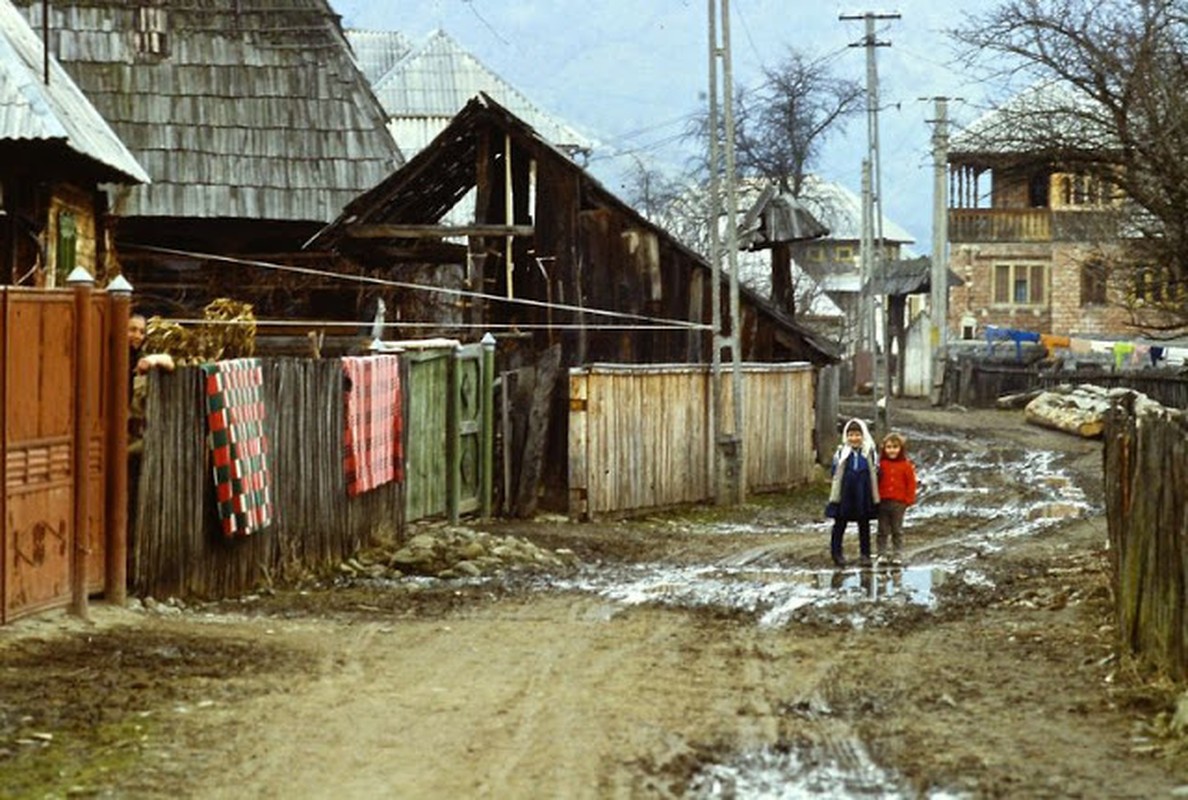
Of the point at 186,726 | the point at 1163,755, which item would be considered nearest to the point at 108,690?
the point at 186,726

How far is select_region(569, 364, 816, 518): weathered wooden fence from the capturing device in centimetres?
2611

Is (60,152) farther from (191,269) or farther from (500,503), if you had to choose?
(191,269)

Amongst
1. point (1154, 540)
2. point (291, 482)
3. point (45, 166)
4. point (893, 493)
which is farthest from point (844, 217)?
point (1154, 540)

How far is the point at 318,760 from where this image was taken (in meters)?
9.27

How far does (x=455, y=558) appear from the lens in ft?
61.7

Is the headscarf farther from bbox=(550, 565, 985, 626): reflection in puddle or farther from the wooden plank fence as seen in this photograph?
the wooden plank fence

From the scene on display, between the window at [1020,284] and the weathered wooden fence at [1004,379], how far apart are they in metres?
15.3

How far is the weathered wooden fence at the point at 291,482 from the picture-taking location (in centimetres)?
1459

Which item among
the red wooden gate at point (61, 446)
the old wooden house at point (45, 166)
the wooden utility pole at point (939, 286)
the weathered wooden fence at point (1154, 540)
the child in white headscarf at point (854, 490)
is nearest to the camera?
the weathered wooden fence at point (1154, 540)

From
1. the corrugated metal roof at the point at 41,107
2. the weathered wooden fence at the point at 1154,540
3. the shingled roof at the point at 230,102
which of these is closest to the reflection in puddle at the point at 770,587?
the weathered wooden fence at the point at 1154,540

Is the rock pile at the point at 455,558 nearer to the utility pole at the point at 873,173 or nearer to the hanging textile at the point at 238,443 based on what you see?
the hanging textile at the point at 238,443

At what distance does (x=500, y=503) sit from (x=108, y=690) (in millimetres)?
14814

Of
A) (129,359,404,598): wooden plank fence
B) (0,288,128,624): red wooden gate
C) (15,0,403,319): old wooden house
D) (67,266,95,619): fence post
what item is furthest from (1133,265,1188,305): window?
(67,266,95,619): fence post

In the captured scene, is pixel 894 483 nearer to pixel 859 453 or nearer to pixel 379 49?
pixel 859 453
